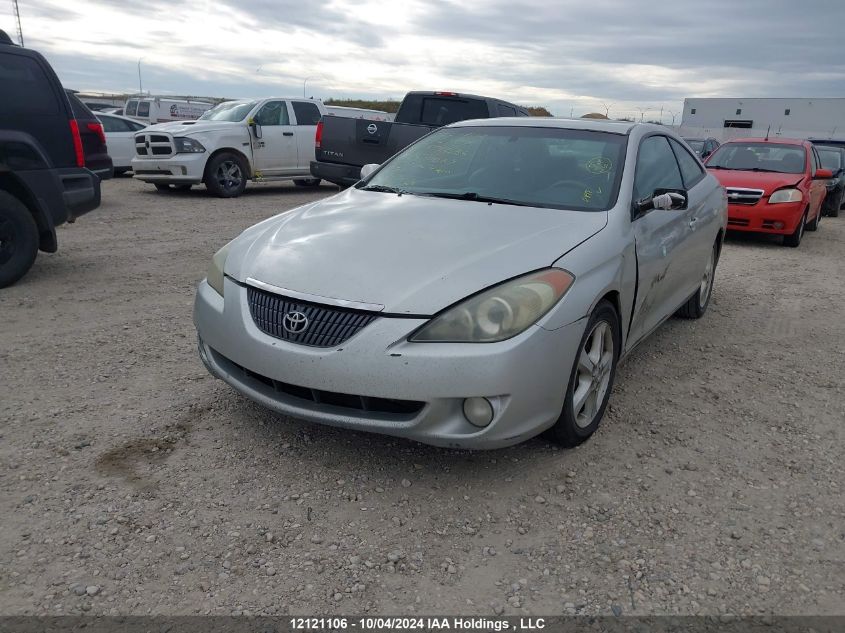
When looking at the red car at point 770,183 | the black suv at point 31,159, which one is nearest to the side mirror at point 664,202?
the black suv at point 31,159

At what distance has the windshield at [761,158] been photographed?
1034 cm

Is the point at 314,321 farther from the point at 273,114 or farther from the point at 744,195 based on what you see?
the point at 273,114

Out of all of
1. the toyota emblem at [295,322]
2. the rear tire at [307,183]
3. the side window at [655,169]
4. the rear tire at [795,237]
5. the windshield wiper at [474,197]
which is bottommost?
the rear tire at [307,183]

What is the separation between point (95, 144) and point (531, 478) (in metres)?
6.15

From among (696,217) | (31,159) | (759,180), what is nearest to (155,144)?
(31,159)

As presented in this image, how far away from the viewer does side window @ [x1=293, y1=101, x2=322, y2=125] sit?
1377 centimetres

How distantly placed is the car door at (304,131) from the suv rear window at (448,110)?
3.36 meters

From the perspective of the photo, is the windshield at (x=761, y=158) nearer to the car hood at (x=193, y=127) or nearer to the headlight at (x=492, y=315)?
the car hood at (x=193, y=127)

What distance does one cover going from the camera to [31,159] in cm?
584

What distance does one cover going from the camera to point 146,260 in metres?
7.23

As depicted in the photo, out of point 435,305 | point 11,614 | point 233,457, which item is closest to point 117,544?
point 11,614

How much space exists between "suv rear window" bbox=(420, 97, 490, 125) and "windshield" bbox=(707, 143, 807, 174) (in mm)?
3734

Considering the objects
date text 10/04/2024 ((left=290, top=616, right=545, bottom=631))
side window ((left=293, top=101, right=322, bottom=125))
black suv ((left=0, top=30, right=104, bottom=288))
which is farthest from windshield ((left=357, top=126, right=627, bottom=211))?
side window ((left=293, top=101, right=322, bottom=125))

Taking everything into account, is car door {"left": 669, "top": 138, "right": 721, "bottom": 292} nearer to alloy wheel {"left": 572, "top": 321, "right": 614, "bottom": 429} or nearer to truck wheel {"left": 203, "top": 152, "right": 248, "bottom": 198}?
alloy wheel {"left": 572, "top": 321, "right": 614, "bottom": 429}
